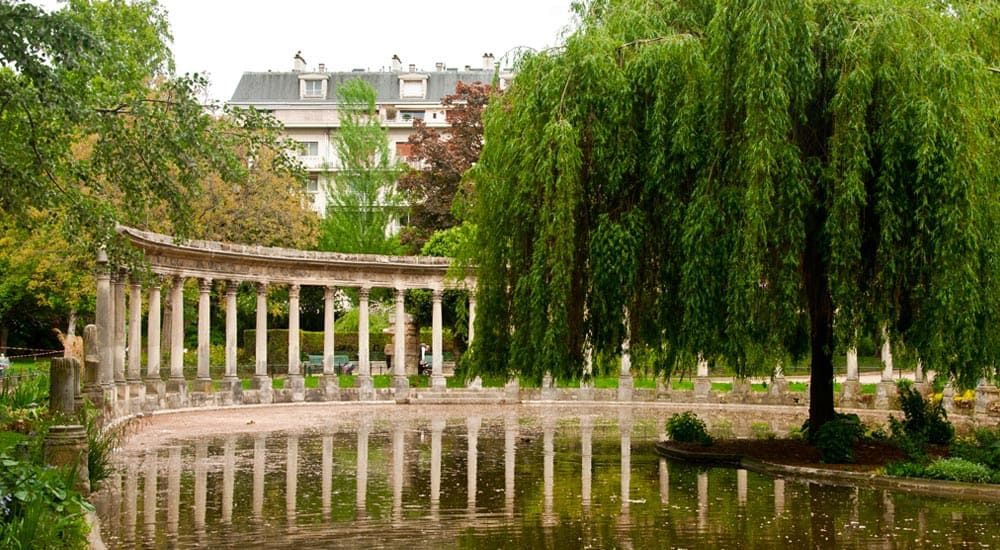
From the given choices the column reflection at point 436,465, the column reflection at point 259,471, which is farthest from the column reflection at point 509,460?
the column reflection at point 259,471

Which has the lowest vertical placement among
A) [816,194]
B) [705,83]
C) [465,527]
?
[465,527]

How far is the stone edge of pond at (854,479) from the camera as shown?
1977 cm

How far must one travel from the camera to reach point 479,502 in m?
18.8

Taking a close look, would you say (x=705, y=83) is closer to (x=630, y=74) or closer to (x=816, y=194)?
(x=630, y=74)

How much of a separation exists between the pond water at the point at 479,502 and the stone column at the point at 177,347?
11602 mm

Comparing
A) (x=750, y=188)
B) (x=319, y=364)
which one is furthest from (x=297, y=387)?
(x=750, y=188)

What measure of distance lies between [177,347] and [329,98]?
48269mm

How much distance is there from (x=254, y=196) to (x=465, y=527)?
4090 centimetres

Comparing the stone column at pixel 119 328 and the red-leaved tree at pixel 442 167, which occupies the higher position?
the red-leaved tree at pixel 442 167

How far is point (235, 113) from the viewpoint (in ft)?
53.8

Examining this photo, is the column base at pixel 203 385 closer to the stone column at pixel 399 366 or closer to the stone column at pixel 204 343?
the stone column at pixel 204 343

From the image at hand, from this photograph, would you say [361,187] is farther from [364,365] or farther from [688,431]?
[688,431]

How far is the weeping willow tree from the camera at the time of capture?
67.7ft

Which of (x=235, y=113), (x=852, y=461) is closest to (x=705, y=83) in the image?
(x=852, y=461)
